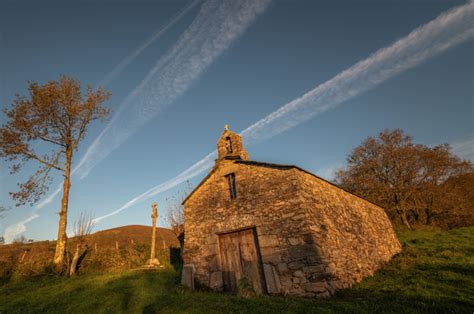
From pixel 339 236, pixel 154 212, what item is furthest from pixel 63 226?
pixel 339 236

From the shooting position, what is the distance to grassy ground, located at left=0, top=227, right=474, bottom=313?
622 centimetres

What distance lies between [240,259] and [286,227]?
8.17 ft

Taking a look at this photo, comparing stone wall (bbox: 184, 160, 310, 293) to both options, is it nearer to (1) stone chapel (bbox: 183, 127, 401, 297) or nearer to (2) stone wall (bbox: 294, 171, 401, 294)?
(1) stone chapel (bbox: 183, 127, 401, 297)

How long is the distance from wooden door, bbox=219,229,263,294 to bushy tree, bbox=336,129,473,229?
20.9 metres

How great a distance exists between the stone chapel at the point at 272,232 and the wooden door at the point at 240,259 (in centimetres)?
4

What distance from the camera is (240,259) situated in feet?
33.2

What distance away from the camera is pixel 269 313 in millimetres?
5949

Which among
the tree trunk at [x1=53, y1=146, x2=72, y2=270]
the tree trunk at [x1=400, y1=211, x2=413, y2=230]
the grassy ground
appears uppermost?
the tree trunk at [x1=53, y1=146, x2=72, y2=270]

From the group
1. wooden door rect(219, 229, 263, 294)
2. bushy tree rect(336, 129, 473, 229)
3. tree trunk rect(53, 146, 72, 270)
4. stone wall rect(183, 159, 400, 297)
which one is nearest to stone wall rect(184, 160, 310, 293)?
stone wall rect(183, 159, 400, 297)

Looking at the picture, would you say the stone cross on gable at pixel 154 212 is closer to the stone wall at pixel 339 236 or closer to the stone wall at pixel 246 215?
the stone wall at pixel 246 215

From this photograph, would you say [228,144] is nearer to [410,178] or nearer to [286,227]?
[286,227]

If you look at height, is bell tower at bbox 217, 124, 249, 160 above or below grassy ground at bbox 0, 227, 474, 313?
above

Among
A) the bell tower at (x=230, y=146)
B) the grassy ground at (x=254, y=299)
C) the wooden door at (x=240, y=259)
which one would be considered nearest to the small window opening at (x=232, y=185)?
the bell tower at (x=230, y=146)

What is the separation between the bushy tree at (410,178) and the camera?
2684 centimetres
